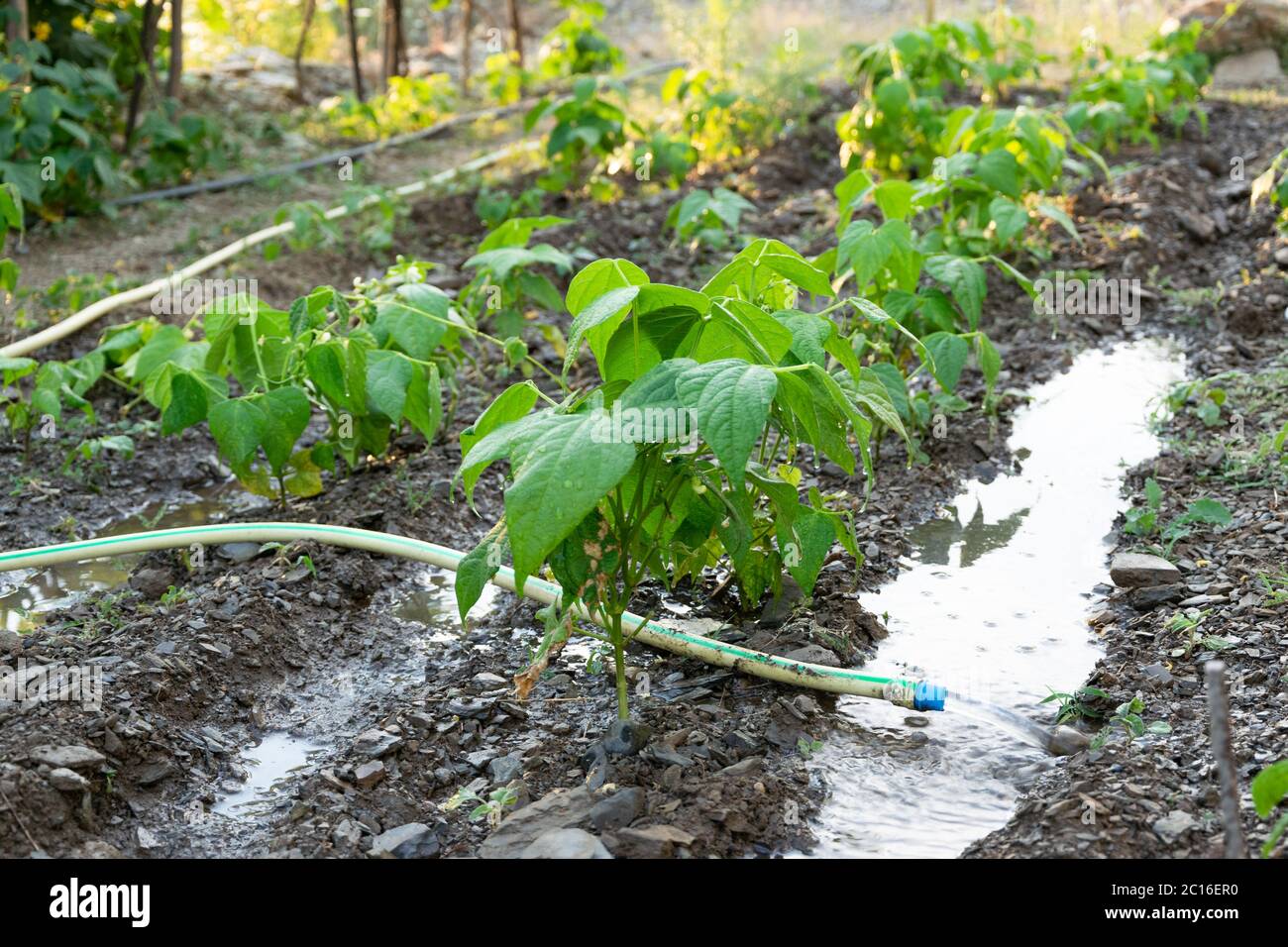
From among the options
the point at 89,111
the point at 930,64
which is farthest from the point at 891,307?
the point at 89,111

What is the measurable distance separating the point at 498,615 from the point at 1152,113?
631 cm

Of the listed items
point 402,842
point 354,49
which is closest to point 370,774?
point 402,842

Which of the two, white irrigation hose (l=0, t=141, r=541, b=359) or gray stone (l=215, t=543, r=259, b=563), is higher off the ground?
white irrigation hose (l=0, t=141, r=541, b=359)

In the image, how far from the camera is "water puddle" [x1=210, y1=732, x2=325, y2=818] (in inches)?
89.9

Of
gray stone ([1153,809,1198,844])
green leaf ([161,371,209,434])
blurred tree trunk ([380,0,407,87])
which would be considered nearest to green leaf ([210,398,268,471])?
green leaf ([161,371,209,434])

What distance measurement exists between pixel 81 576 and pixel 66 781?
52.6 inches

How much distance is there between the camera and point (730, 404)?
1.85 m

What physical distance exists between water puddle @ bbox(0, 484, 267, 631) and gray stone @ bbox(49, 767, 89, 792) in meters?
1.01

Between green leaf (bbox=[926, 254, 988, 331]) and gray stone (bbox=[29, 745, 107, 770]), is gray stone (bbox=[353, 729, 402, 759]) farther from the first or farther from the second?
green leaf (bbox=[926, 254, 988, 331])

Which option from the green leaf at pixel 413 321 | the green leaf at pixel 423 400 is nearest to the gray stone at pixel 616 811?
the green leaf at pixel 423 400

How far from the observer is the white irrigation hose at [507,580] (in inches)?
95.9

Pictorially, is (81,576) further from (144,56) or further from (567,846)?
(144,56)

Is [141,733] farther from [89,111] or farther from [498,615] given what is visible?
[89,111]

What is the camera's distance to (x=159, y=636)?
2.72m
